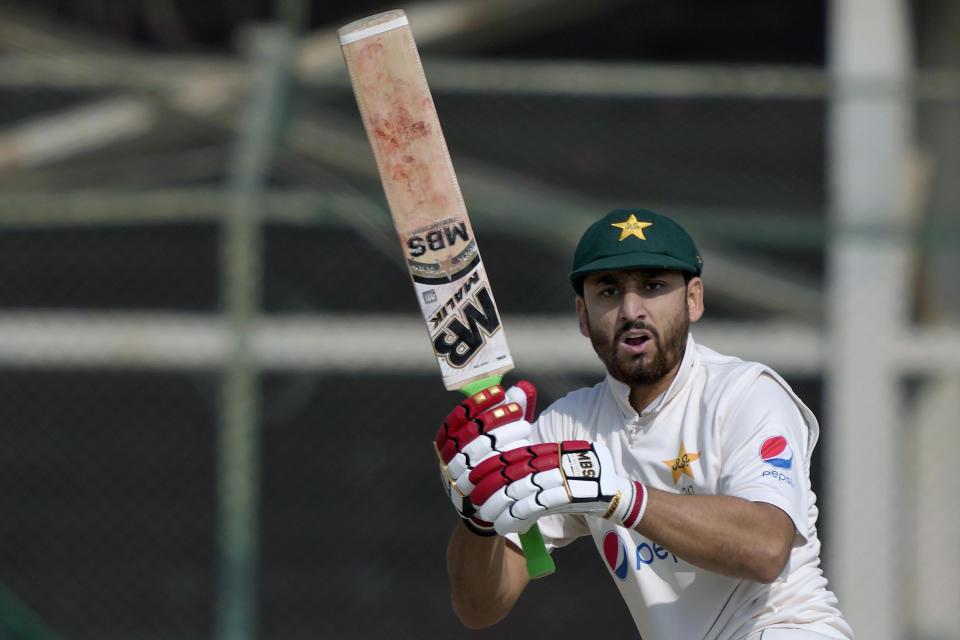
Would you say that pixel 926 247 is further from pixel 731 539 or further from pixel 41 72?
pixel 41 72

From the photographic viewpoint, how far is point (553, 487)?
2271 mm

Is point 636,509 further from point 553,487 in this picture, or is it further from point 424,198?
point 424,198

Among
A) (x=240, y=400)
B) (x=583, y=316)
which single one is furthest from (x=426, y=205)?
(x=240, y=400)

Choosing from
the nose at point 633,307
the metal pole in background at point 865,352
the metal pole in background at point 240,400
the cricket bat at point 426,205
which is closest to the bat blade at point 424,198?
the cricket bat at point 426,205

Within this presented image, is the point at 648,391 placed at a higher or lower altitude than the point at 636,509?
higher

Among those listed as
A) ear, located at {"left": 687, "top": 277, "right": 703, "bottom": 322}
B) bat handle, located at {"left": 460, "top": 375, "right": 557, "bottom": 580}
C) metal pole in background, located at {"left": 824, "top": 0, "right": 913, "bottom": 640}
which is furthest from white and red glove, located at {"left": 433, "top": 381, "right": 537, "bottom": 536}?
metal pole in background, located at {"left": 824, "top": 0, "right": 913, "bottom": 640}

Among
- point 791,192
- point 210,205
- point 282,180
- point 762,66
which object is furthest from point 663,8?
point 210,205

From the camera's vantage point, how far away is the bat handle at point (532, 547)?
260 centimetres

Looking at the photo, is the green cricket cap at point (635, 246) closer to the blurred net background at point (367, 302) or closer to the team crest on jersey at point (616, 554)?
the team crest on jersey at point (616, 554)

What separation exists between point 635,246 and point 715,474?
490mm

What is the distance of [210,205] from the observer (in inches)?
184

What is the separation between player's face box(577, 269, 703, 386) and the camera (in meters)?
2.54

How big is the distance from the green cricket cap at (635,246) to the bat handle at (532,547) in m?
0.30

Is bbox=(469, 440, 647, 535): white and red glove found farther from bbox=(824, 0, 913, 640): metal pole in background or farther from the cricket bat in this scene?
bbox=(824, 0, 913, 640): metal pole in background
